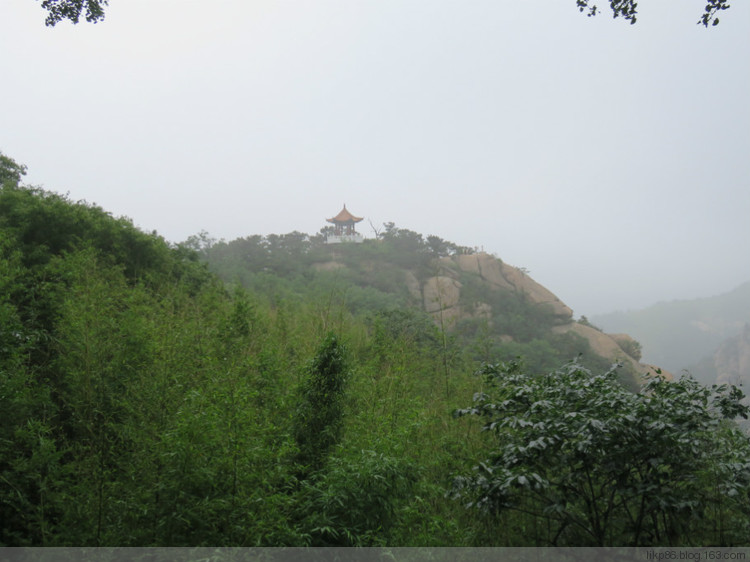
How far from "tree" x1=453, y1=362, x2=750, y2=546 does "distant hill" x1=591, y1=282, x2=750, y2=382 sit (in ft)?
69.9

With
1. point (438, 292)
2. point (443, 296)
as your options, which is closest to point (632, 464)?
point (438, 292)

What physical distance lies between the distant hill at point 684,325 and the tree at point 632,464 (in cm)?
2129

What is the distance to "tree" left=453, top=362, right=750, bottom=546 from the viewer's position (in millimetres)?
2012

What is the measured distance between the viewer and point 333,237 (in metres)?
24.4

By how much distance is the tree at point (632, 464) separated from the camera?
2012 mm

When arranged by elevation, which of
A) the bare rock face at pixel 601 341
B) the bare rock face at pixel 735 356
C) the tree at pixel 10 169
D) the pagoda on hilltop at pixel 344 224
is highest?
the pagoda on hilltop at pixel 344 224

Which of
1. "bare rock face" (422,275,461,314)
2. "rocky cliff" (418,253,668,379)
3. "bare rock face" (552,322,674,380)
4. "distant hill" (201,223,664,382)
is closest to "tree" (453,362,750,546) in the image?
"distant hill" (201,223,664,382)

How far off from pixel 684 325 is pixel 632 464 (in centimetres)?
3047

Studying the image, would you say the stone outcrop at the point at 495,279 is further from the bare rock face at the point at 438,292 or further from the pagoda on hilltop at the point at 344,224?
the pagoda on hilltop at the point at 344,224

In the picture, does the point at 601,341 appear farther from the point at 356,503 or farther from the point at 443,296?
the point at 356,503

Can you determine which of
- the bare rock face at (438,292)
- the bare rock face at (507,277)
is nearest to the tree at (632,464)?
the bare rock face at (438,292)

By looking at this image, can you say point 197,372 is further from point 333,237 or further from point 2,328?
point 333,237
